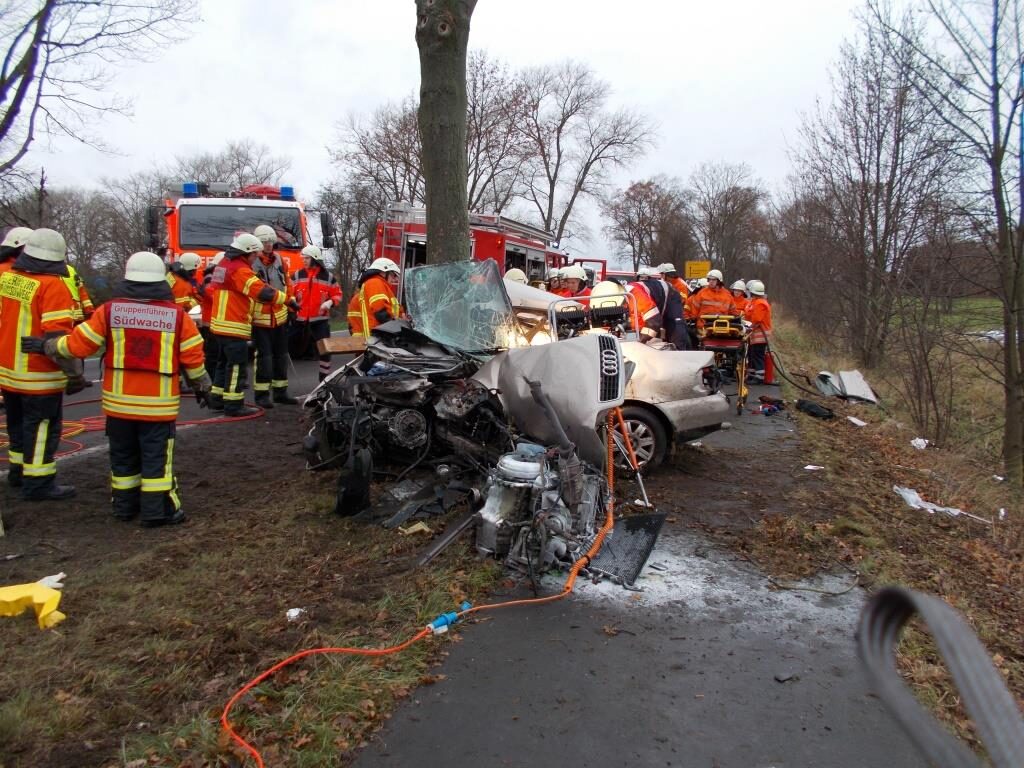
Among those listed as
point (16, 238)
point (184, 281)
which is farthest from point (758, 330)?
point (16, 238)

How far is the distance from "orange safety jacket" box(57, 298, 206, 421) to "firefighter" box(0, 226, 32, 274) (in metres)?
1.35

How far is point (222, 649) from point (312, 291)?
778cm

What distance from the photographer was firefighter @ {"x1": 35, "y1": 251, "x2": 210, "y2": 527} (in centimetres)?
438

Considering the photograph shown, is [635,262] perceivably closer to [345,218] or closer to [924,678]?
[345,218]

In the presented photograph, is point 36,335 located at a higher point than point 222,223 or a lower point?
lower

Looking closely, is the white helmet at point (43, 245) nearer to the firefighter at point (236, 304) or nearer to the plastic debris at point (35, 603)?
the plastic debris at point (35, 603)

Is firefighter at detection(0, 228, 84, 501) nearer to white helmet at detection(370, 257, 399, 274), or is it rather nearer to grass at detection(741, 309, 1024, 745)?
white helmet at detection(370, 257, 399, 274)

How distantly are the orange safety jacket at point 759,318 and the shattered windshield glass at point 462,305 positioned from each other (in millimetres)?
6995

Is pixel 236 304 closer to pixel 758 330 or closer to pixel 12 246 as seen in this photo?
pixel 12 246

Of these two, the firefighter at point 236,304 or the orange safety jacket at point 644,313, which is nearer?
the orange safety jacket at point 644,313

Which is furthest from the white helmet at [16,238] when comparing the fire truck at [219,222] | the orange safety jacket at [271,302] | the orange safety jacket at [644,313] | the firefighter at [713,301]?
the firefighter at [713,301]

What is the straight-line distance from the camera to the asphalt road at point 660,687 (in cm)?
248

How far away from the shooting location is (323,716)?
2570 mm

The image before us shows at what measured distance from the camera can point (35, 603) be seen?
3.24m
